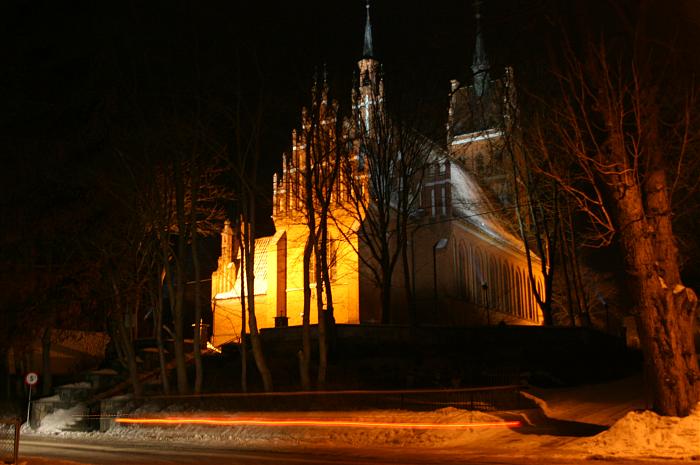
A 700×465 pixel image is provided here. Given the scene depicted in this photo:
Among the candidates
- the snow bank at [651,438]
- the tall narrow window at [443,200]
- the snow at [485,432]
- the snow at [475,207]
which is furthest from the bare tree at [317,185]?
the snow at [475,207]

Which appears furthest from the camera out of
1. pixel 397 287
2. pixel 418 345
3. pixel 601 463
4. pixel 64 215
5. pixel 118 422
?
pixel 397 287

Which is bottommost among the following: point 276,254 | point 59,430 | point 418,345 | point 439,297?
point 59,430

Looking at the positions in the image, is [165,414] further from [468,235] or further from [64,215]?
[468,235]

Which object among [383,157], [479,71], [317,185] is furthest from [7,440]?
[383,157]

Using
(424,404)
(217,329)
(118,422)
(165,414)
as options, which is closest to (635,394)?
(424,404)

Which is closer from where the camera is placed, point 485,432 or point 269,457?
point 269,457

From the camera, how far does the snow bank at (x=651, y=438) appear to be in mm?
11062

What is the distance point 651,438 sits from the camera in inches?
449

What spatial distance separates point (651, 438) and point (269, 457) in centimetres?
712

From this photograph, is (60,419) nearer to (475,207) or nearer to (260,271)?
(260,271)

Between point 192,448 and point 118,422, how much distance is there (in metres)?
8.00

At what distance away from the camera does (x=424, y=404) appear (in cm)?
1880

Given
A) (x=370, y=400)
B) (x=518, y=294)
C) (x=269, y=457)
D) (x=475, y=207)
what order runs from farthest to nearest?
(x=518, y=294), (x=475, y=207), (x=370, y=400), (x=269, y=457)

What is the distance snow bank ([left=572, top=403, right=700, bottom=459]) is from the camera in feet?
36.3
